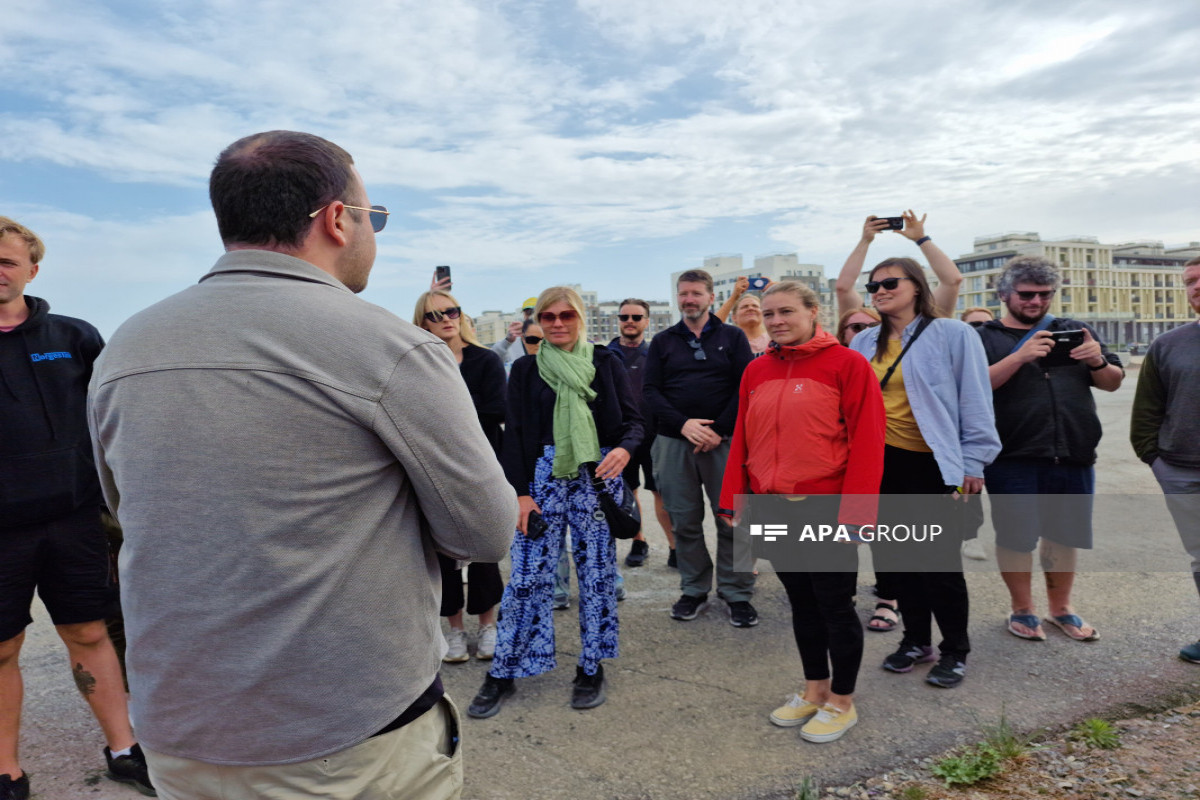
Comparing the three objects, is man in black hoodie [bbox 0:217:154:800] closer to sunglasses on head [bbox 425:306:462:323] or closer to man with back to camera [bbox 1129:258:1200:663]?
sunglasses on head [bbox 425:306:462:323]

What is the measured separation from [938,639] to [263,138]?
14.8ft

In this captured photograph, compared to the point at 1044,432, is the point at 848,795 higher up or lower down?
lower down

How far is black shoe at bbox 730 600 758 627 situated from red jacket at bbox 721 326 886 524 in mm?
1601

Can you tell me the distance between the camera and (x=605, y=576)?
395cm

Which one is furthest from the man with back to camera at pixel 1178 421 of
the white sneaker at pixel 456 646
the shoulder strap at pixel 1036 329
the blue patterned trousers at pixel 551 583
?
the white sneaker at pixel 456 646

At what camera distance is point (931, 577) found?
396 cm

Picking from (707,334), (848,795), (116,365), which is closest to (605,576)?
(848,795)

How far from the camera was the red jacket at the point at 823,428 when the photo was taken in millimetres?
3324

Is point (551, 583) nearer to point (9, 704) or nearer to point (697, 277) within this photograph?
point (9, 704)

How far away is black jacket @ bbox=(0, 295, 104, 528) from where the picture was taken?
299 centimetres

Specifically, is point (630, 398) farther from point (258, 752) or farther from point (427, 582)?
point (258, 752)

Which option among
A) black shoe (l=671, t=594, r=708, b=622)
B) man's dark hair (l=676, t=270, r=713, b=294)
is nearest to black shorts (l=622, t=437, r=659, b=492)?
black shoe (l=671, t=594, r=708, b=622)

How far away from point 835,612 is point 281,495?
2.70m

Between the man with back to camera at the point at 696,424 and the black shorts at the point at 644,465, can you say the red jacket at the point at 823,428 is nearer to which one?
the man with back to camera at the point at 696,424
